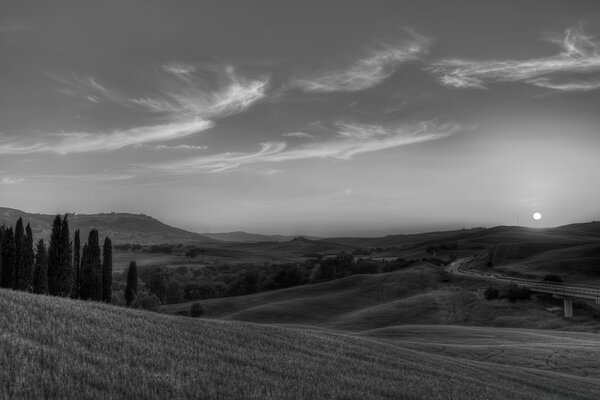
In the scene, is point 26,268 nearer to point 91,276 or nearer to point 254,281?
point 91,276

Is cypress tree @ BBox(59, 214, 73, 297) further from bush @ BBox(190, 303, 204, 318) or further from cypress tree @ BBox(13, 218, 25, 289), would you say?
bush @ BBox(190, 303, 204, 318)

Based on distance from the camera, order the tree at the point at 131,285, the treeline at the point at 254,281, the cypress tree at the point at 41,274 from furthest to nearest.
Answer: the treeline at the point at 254,281, the tree at the point at 131,285, the cypress tree at the point at 41,274

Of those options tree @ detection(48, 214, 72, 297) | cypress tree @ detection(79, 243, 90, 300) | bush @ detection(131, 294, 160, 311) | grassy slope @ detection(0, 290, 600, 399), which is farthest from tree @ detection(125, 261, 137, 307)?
grassy slope @ detection(0, 290, 600, 399)

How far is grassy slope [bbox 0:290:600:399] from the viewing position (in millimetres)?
10953

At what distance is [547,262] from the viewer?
6073 inches

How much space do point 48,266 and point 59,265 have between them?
320 cm

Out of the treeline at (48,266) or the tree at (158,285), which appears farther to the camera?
the tree at (158,285)

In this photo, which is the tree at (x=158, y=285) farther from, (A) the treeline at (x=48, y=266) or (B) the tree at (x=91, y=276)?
(A) the treeline at (x=48, y=266)

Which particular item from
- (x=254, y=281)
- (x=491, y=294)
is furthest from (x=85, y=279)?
(x=491, y=294)

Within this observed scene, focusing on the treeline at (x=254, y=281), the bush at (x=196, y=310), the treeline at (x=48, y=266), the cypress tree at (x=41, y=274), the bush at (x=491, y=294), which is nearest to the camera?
the treeline at (x=48, y=266)

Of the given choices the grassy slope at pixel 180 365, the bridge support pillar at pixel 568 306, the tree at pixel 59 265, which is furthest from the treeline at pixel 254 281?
the grassy slope at pixel 180 365

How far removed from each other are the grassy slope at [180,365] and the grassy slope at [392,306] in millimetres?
76333

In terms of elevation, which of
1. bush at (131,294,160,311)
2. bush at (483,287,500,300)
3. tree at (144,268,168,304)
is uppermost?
bush at (483,287,500,300)

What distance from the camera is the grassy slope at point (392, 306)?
98562 mm
